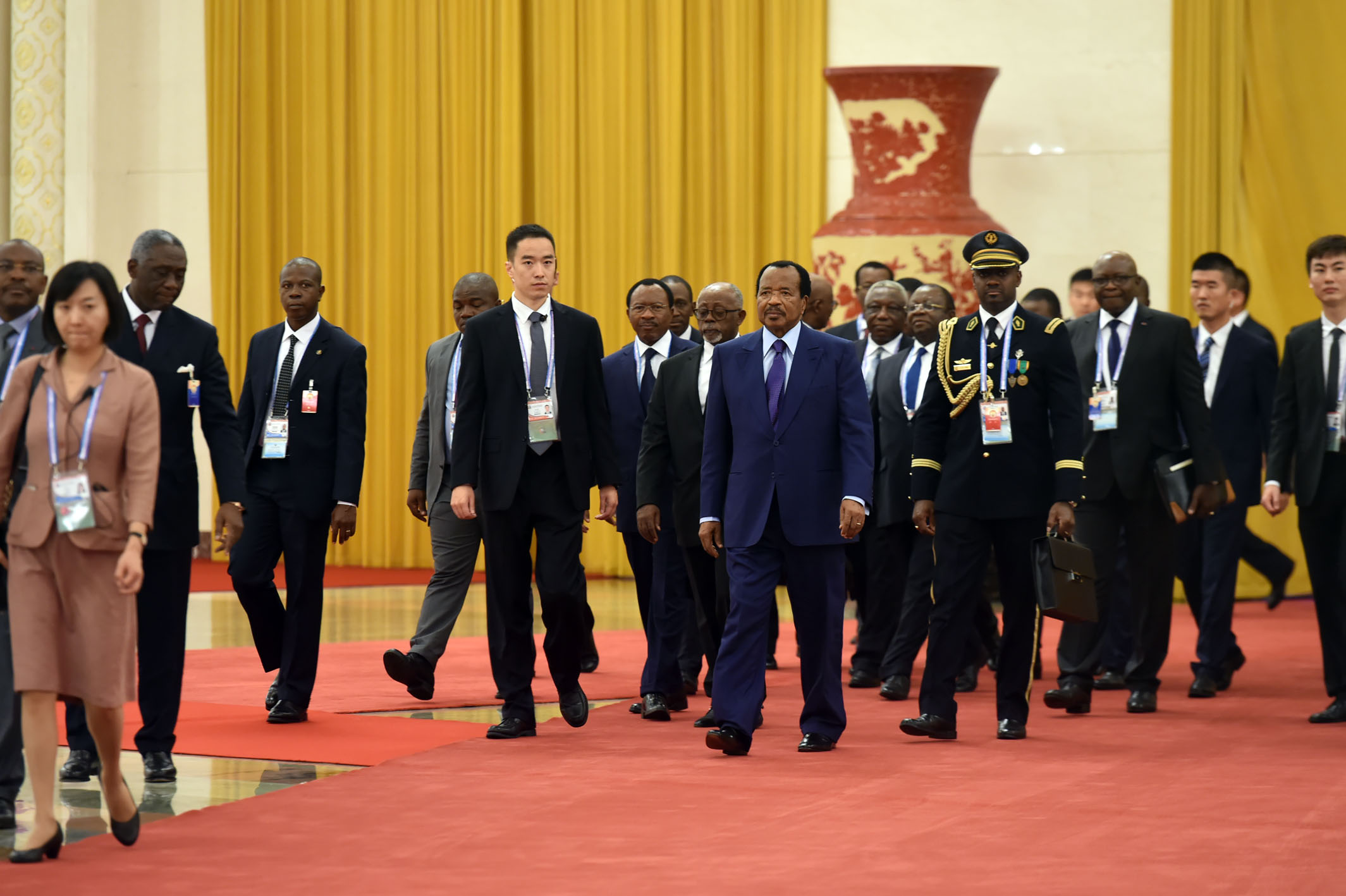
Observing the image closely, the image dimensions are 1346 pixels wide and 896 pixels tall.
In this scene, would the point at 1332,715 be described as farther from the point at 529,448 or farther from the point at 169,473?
the point at 169,473

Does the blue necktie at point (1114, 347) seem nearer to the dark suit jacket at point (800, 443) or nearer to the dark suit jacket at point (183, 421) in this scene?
the dark suit jacket at point (800, 443)

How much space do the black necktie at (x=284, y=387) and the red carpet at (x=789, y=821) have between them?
1.21m

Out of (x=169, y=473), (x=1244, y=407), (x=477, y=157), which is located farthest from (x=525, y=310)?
(x=477, y=157)

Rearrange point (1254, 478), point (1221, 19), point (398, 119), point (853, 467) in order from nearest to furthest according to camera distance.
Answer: point (853, 467) → point (1254, 478) → point (1221, 19) → point (398, 119)

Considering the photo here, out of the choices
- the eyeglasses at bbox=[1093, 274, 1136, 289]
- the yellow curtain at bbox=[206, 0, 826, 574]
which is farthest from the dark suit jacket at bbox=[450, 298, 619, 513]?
the yellow curtain at bbox=[206, 0, 826, 574]

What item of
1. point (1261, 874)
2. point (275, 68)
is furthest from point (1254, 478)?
point (275, 68)

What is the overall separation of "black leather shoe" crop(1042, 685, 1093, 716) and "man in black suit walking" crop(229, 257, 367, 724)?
8.56 ft

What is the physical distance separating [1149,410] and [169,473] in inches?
143

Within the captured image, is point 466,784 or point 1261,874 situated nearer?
point 1261,874

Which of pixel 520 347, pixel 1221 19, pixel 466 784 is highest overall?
pixel 1221 19

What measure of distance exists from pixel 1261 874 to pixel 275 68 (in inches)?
414

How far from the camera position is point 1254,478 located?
781 cm

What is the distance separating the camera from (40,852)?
4.14 meters

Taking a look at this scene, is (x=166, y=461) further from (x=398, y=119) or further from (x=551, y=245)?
(x=398, y=119)
